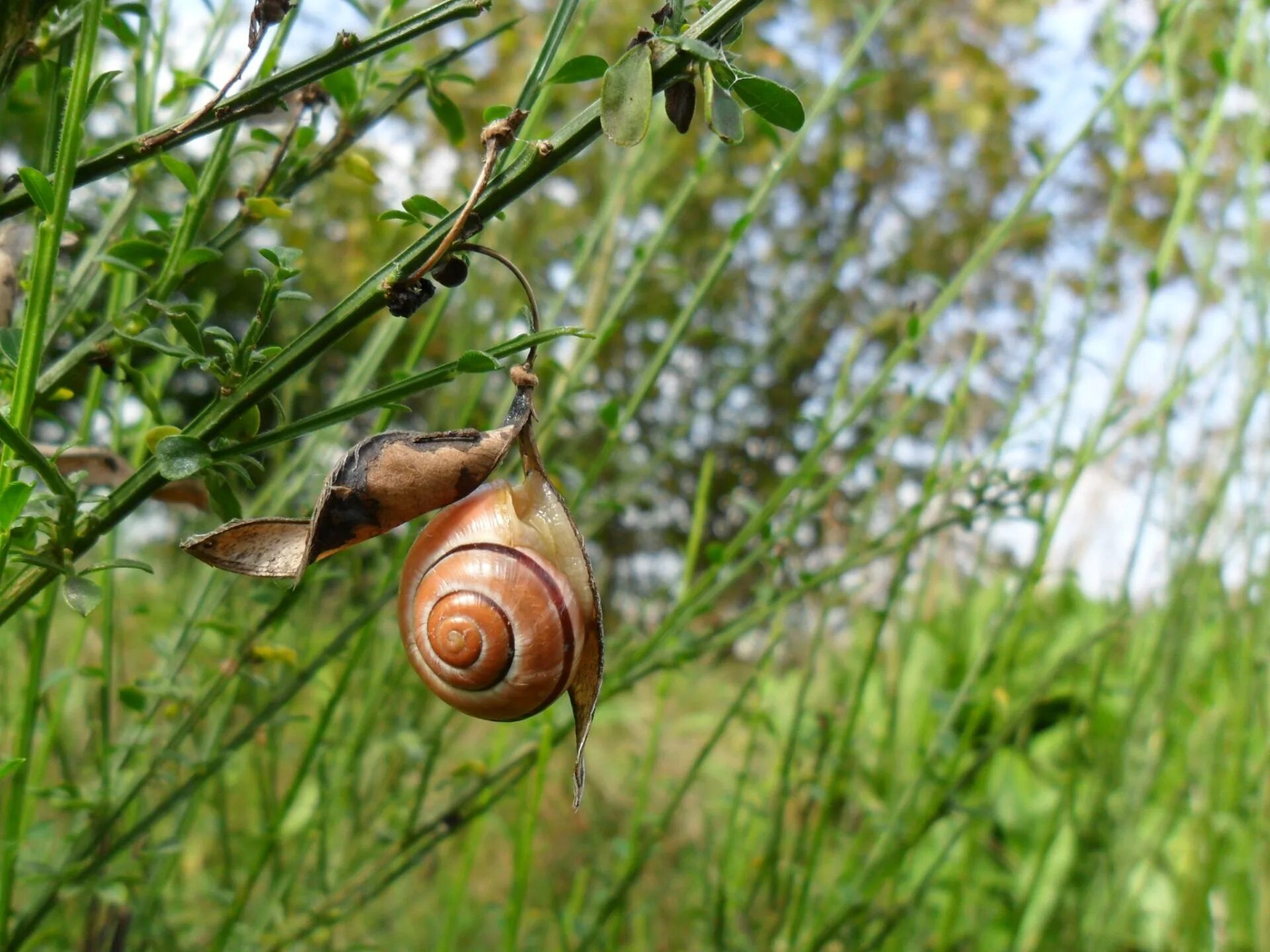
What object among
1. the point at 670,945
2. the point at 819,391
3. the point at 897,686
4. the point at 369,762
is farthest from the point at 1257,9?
the point at 819,391

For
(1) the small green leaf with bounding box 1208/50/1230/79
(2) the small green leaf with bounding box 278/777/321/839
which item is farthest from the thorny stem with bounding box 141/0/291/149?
(2) the small green leaf with bounding box 278/777/321/839

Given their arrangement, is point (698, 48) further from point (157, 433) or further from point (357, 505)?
point (157, 433)

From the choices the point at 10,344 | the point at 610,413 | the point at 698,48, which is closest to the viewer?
the point at 698,48

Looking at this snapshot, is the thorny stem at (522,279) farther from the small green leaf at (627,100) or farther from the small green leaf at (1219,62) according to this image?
the small green leaf at (1219,62)

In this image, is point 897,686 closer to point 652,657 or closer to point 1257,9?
point 652,657

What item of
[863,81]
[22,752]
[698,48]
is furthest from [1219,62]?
[22,752]

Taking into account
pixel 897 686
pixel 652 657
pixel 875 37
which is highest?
pixel 875 37

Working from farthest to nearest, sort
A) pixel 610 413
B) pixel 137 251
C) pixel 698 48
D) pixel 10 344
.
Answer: pixel 610 413, pixel 137 251, pixel 10 344, pixel 698 48
